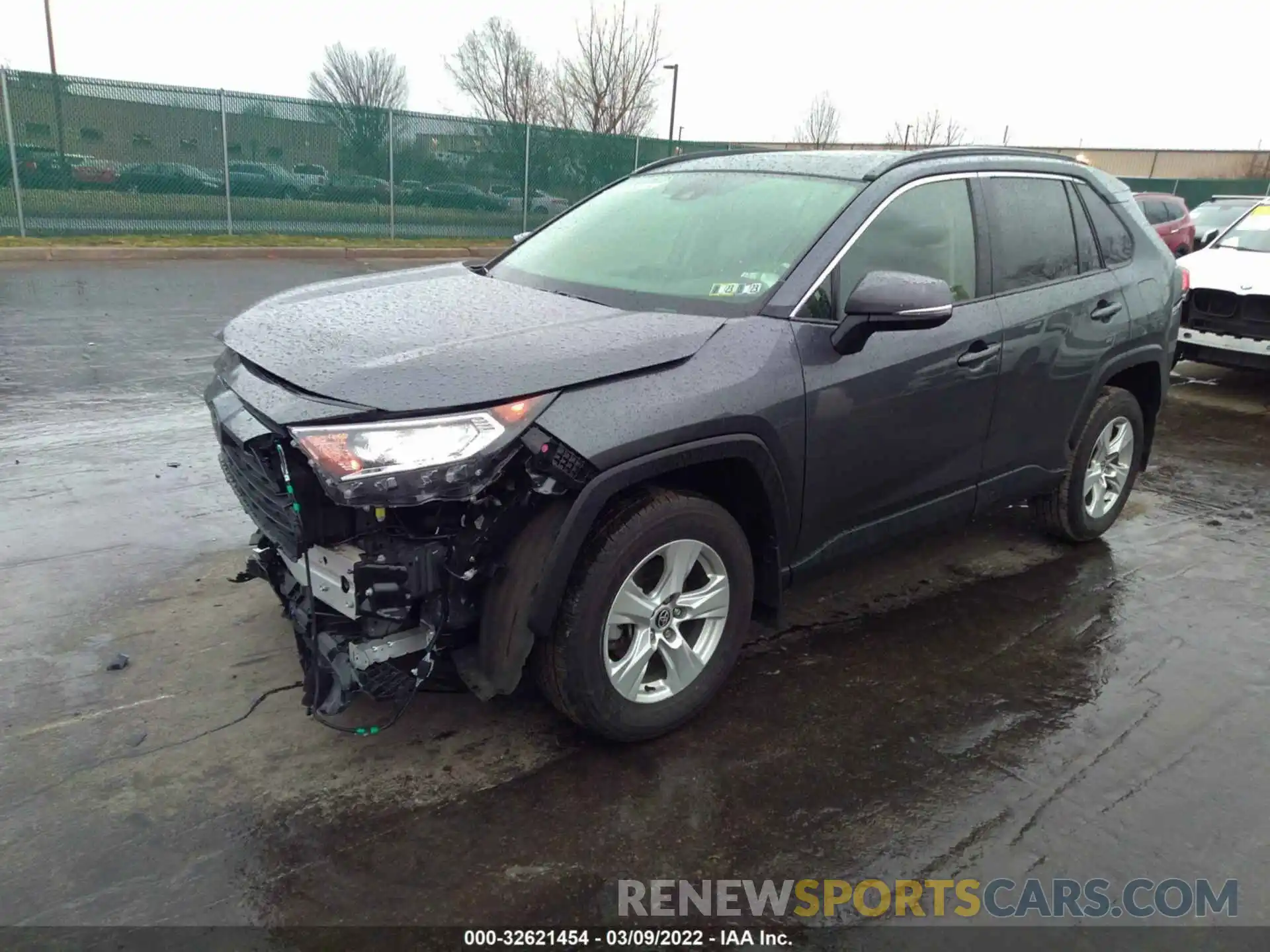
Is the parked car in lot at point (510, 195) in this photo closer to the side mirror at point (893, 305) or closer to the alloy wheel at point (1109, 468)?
the alloy wheel at point (1109, 468)

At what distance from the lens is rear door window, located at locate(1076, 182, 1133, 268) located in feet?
15.1

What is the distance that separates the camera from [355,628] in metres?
2.71

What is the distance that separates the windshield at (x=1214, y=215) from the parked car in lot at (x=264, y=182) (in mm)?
17532

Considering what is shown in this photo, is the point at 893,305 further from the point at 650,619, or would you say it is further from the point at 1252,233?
the point at 1252,233

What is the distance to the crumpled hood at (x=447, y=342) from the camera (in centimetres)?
259

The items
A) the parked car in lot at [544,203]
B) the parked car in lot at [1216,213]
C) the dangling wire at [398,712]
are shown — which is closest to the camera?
the dangling wire at [398,712]

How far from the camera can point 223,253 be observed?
14852 millimetres

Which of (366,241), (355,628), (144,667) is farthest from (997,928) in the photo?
(366,241)

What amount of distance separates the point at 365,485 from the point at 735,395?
1.19m

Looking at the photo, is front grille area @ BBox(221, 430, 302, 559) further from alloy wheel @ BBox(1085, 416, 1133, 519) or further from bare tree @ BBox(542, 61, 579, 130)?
bare tree @ BBox(542, 61, 579, 130)

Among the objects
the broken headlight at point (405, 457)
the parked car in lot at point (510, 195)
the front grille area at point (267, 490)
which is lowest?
the front grille area at point (267, 490)

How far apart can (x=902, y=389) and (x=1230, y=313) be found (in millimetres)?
6524

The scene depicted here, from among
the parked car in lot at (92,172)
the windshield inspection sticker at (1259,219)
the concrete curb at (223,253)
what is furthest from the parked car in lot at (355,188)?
the windshield inspection sticker at (1259,219)

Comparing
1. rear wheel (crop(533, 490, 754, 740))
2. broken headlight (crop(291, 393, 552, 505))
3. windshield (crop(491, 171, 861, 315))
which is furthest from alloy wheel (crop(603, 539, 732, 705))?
windshield (crop(491, 171, 861, 315))
